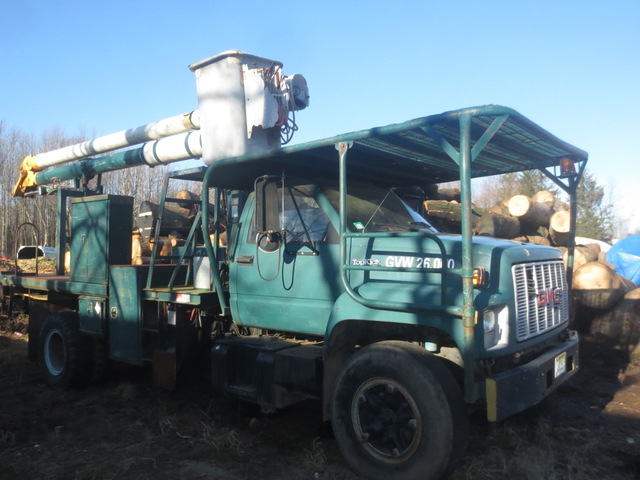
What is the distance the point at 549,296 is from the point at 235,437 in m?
3.20

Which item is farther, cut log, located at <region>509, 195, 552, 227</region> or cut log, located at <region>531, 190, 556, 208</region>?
cut log, located at <region>531, 190, 556, 208</region>

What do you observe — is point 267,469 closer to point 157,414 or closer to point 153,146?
point 157,414

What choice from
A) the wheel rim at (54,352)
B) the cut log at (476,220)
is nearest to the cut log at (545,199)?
the cut log at (476,220)

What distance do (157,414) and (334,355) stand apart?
2512 mm

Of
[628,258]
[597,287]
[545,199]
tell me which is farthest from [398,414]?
[628,258]

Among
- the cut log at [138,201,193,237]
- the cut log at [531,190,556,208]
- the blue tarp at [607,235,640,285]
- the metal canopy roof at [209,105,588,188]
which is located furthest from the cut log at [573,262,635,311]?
the cut log at [138,201,193,237]

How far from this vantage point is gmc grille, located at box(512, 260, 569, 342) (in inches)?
163

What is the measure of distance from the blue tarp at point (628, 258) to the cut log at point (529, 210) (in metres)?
2.15

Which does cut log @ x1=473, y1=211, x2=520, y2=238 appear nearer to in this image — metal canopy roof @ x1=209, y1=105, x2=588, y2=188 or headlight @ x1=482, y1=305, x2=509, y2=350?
metal canopy roof @ x1=209, y1=105, x2=588, y2=188

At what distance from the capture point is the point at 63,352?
24.2ft

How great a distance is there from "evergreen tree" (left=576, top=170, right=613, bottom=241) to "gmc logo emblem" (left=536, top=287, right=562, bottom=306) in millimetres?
26502

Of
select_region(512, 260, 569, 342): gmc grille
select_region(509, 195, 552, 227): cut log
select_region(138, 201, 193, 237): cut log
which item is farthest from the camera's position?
select_region(509, 195, 552, 227): cut log

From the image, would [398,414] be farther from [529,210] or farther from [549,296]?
[529,210]

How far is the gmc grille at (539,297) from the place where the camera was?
13.6ft
